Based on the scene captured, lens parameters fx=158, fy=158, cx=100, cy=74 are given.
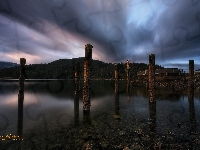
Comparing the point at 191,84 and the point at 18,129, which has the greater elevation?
the point at 191,84

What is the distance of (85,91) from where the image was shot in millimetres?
15344

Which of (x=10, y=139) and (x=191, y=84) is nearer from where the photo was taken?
(x=10, y=139)

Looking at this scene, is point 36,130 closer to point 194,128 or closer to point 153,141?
point 153,141

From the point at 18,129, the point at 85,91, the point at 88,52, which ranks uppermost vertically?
the point at 88,52

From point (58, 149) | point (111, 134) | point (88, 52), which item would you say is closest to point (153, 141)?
point (111, 134)

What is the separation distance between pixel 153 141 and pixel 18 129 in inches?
346

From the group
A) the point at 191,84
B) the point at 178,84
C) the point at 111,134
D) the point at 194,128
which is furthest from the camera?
A: the point at 178,84

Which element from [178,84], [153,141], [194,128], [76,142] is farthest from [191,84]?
[76,142]

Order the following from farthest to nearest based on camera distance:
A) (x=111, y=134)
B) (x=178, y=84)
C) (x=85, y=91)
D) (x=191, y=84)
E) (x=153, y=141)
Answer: (x=178, y=84)
(x=191, y=84)
(x=85, y=91)
(x=111, y=134)
(x=153, y=141)

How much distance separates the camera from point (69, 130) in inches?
409

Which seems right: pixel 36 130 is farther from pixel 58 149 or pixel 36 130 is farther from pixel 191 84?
pixel 191 84

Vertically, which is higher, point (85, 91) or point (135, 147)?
point (85, 91)

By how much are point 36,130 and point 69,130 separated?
2205 mm

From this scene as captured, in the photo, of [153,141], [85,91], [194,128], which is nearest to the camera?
[153,141]
